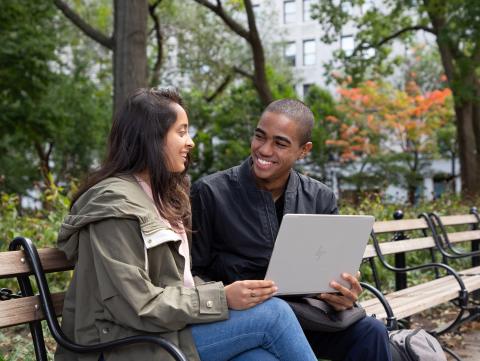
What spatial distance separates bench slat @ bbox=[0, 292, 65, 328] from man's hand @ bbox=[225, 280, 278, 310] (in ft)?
2.56

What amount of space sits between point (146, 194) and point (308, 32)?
49.4 metres

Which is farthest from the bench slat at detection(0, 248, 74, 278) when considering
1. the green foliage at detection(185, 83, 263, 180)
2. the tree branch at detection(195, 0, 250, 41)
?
the green foliage at detection(185, 83, 263, 180)

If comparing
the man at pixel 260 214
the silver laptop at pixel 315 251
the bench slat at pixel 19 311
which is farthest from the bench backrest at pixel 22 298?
the silver laptop at pixel 315 251

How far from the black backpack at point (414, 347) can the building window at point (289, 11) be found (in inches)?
1919

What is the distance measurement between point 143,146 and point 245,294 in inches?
28.3

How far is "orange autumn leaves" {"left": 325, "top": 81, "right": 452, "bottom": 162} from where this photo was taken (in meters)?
31.3

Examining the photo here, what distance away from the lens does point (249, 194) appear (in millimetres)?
3529

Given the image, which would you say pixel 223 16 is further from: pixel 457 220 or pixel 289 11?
pixel 289 11

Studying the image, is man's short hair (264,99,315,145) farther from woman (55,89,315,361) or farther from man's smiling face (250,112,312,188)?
woman (55,89,315,361)

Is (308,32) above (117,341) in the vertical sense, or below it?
above

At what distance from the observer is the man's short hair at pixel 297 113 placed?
3.55m

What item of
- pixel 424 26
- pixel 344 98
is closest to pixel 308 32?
pixel 344 98

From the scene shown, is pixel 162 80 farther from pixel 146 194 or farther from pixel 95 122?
pixel 146 194

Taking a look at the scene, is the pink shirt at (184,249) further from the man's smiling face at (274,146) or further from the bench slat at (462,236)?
the bench slat at (462,236)
